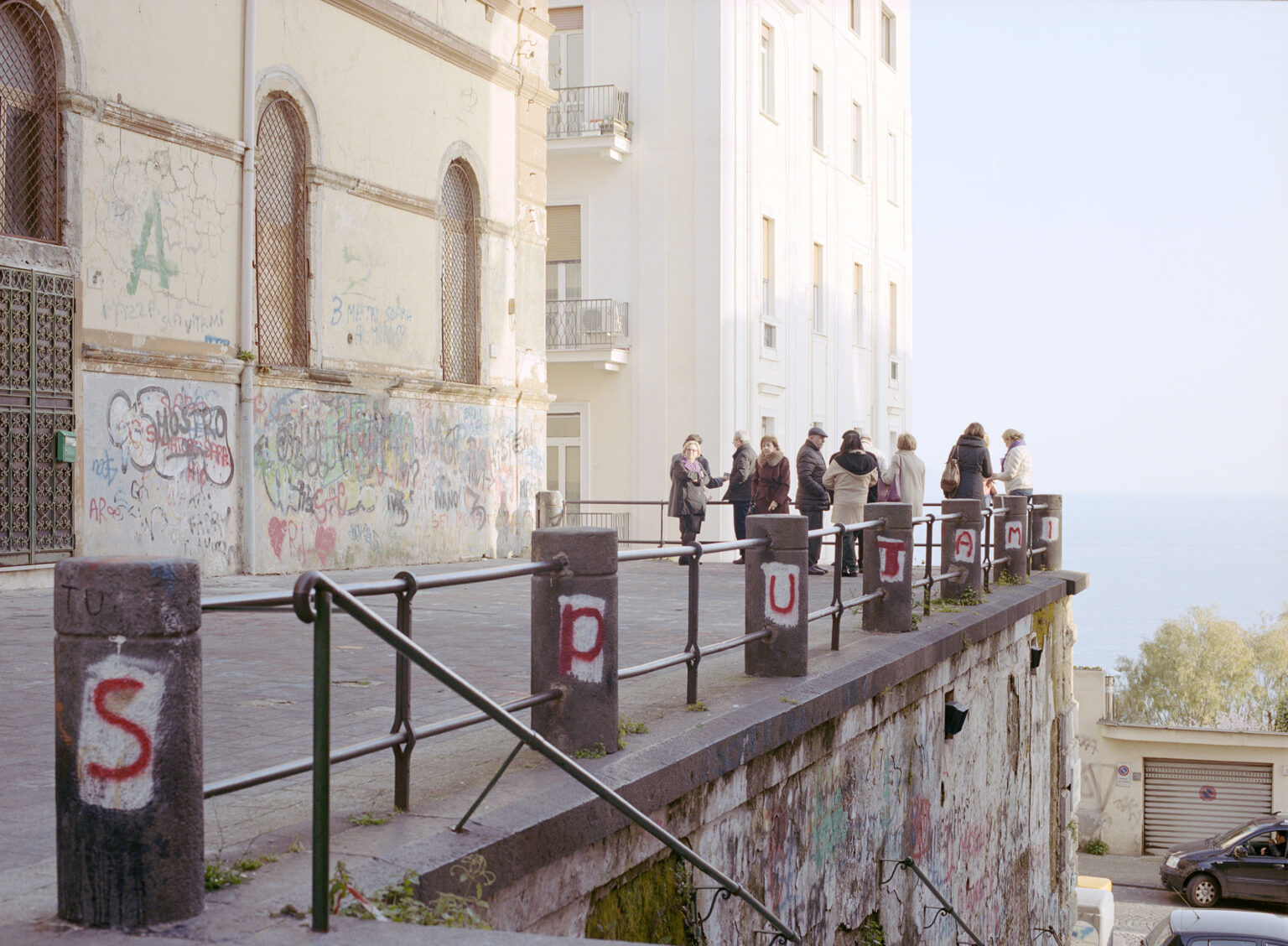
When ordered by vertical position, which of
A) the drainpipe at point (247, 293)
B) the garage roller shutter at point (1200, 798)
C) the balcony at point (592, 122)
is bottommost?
the garage roller shutter at point (1200, 798)

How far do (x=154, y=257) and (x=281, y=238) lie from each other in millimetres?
2253

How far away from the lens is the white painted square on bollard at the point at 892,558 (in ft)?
32.8

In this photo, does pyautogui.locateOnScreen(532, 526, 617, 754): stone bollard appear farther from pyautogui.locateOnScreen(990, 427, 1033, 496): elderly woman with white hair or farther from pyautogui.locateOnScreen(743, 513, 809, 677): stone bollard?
pyautogui.locateOnScreen(990, 427, 1033, 496): elderly woman with white hair

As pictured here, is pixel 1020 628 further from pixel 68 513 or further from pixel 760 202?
pixel 760 202

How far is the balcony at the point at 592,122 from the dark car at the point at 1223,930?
1712 cm

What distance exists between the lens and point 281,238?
14852mm

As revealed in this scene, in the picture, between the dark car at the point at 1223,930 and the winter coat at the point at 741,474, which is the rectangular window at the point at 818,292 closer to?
the winter coat at the point at 741,474

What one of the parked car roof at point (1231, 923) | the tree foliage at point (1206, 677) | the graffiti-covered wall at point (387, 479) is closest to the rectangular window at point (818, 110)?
the graffiti-covered wall at point (387, 479)

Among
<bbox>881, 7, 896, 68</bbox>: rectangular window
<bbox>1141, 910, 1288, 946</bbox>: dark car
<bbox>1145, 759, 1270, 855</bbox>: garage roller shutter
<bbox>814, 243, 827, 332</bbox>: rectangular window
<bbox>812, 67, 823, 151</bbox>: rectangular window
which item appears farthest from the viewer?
<bbox>881, 7, 896, 68</bbox>: rectangular window

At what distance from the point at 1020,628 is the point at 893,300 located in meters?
24.0

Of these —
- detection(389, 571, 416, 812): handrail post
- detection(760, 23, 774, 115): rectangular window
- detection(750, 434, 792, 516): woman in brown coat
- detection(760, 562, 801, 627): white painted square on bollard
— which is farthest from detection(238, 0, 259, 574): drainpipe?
detection(760, 23, 774, 115): rectangular window

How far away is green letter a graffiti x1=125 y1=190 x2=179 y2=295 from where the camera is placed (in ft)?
41.1

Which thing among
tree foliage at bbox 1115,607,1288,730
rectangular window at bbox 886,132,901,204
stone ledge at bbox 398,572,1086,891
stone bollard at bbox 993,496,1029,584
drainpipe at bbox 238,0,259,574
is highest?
rectangular window at bbox 886,132,901,204

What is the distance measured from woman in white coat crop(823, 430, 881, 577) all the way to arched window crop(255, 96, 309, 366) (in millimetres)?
6122
